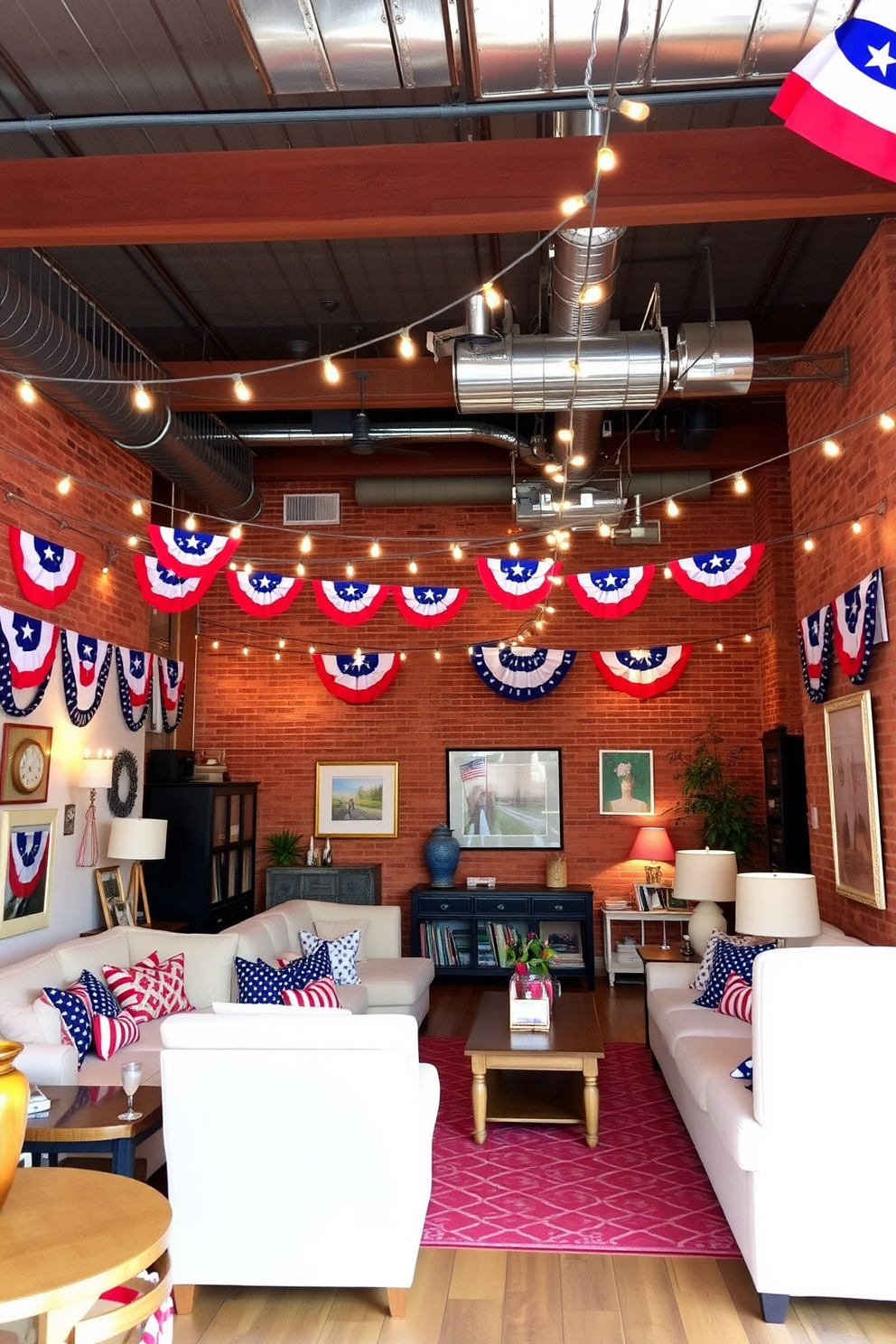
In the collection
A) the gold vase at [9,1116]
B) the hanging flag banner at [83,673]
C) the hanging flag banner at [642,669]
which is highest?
the hanging flag banner at [642,669]

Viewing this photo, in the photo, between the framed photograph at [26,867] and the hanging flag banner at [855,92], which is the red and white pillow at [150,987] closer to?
the framed photograph at [26,867]

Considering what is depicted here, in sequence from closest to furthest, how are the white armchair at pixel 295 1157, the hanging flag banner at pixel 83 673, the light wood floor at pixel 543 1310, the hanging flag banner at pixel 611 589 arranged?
the light wood floor at pixel 543 1310 < the white armchair at pixel 295 1157 < the hanging flag banner at pixel 83 673 < the hanging flag banner at pixel 611 589

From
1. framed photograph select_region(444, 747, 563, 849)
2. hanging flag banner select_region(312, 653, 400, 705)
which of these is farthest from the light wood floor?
hanging flag banner select_region(312, 653, 400, 705)

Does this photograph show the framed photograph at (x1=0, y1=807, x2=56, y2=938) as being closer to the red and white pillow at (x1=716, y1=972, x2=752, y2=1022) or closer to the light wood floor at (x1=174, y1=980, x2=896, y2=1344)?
the light wood floor at (x1=174, y1=980, x2=896, y2=1344)

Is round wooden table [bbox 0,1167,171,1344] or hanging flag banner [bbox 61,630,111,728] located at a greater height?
hanging flag banner [bbox 61,630,111,728]

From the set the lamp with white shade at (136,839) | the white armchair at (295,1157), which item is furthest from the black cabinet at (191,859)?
the white armchair at (295,1157)

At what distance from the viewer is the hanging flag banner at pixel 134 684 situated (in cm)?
722

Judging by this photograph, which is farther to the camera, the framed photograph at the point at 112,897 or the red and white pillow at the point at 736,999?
the framed photograph at the point at 112,897

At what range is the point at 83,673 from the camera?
649 cm

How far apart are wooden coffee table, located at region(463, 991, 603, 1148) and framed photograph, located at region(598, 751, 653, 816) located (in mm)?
3293

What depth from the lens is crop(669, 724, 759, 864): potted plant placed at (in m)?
8.52

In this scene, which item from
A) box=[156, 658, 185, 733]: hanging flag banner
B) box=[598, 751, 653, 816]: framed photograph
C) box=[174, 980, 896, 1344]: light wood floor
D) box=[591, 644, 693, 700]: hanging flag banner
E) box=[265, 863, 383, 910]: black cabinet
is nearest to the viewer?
box=[174, 980, 896, 1344]: light wood floor

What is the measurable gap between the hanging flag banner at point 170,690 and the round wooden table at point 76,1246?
5.69 metres

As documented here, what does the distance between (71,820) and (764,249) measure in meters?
5.53
